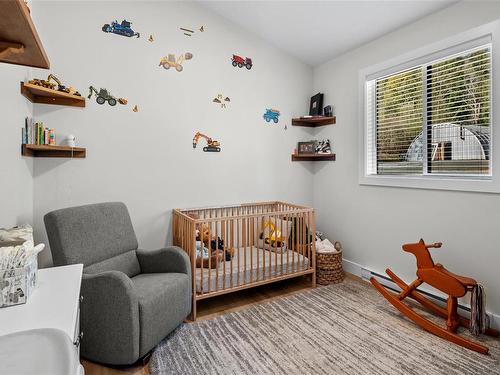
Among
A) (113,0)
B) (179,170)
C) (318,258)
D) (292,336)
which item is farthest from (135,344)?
(113,0)

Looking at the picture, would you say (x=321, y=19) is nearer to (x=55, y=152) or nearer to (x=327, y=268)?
(x=327, y=268)

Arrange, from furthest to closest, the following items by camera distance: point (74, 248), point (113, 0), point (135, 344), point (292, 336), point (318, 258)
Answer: point (318, 258)
point (113, 0)
point (292, 336)
point (74, 248)
point (135, 344)

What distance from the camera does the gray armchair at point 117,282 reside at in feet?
5.80

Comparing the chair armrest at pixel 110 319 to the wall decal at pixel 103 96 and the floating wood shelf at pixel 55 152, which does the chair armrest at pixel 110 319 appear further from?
the wall decal at pixel 103 96

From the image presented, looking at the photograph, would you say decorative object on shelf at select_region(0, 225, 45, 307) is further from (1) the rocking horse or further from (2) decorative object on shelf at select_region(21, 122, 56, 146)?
(1) the rocking horse

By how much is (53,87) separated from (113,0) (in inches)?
39.3

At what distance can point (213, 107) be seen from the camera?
3143mm

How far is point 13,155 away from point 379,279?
330 cm

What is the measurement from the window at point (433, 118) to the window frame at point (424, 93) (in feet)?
0.09

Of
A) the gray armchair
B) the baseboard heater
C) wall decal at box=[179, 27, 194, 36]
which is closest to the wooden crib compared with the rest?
the gray armchair

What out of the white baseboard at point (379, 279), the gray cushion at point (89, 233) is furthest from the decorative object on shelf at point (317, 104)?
the gray cushion at point (89, 233)

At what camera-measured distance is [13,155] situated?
184 centimetres

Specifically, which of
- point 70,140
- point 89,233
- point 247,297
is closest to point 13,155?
point 70,140

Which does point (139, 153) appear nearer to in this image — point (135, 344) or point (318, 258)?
point (135, 344)
